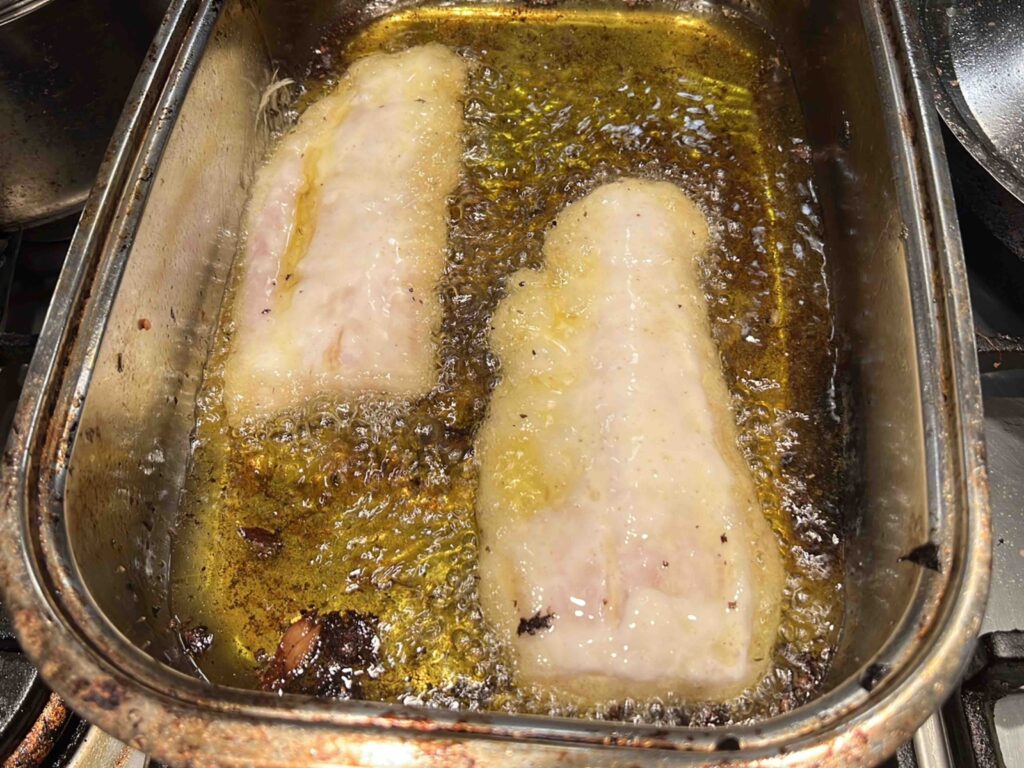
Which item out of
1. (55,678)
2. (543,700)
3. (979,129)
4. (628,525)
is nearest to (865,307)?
(979,129)

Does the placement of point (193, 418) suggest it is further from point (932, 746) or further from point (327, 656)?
point (932, 746)

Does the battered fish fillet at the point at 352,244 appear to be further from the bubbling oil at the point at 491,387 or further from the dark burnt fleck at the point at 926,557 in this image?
the dark burnt fleck at the point at 926,557

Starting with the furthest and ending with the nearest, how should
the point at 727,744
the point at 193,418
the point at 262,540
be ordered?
1. the point at 193,418
2. the point at 262,540
3. the point at 727,744

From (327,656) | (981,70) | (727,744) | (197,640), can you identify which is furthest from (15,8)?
(981,70)

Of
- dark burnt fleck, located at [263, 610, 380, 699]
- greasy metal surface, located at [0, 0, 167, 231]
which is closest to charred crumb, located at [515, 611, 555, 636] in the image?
dark burnt fleck, located at [263, 610, 380, 699]

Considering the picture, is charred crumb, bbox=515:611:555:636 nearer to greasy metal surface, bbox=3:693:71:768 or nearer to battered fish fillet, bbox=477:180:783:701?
battered fish fillet, bbox=477:180:783:701

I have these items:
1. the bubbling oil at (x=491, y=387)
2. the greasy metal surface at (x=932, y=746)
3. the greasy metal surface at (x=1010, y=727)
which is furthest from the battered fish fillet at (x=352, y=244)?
the greasy metal surface at (x=1010, y=727)

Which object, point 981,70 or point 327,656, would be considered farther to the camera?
point 981,70
